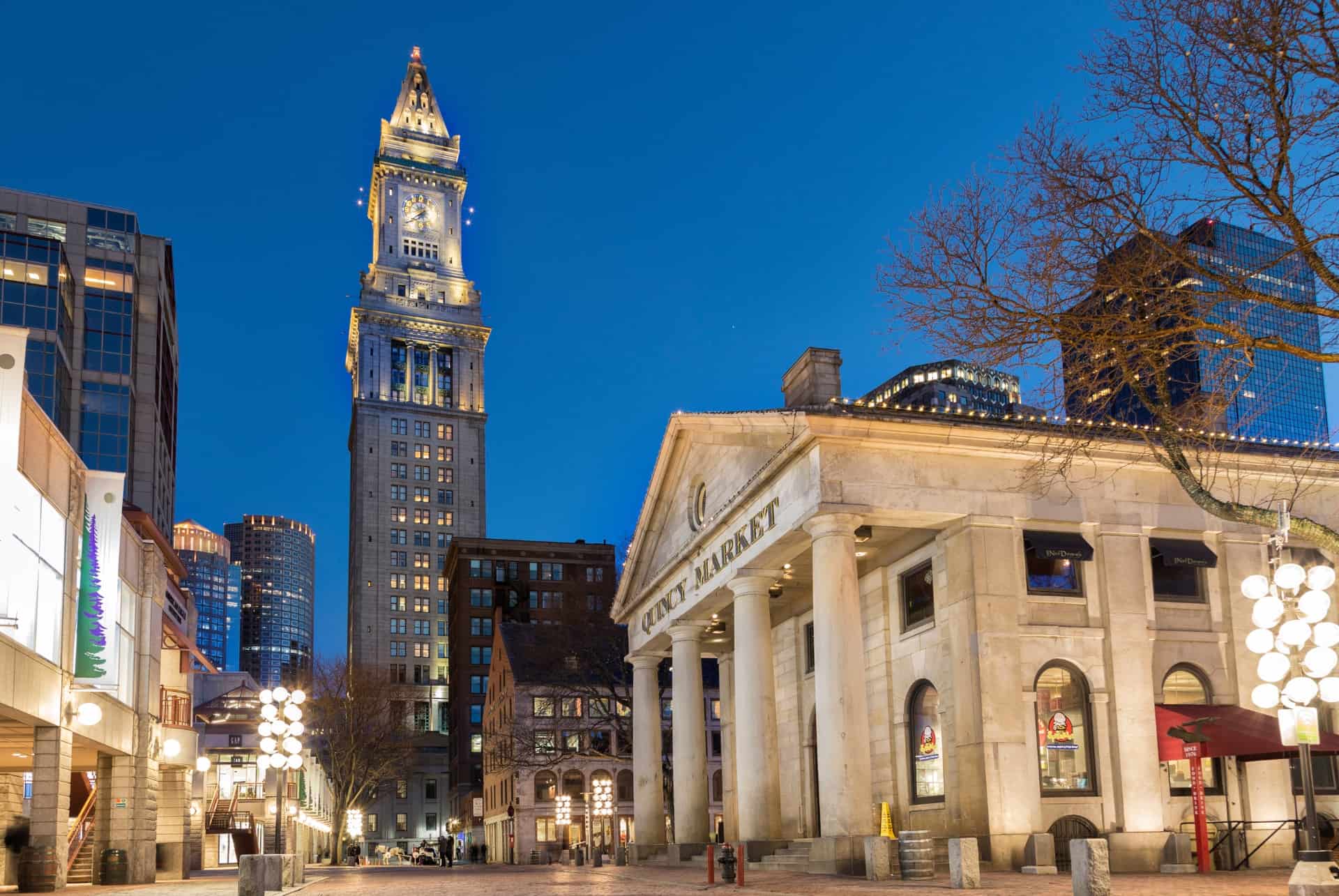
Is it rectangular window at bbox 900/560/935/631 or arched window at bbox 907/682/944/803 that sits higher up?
rectangular window at bbox 900/560/935/631

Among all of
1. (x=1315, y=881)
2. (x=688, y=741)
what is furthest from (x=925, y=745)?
(x=1315, y=881)

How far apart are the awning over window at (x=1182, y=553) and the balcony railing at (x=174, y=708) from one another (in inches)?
1246

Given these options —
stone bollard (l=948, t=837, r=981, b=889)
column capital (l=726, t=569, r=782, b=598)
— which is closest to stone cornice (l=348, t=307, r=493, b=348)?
column capital (l=726, t=569, r=782, b=598)

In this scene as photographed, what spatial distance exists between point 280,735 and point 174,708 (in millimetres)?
21436

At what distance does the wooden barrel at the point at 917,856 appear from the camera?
81.8ft

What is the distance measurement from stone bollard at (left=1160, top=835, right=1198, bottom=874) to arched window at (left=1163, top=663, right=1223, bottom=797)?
190 centimetres

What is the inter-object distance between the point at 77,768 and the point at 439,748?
117324mm

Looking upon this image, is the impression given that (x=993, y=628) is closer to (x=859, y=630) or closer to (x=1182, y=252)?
(x=859, y=630)

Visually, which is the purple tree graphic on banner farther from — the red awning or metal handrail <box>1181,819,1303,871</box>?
metal handrail <box>1181,819,1303,871</box>

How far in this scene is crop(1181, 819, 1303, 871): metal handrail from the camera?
27953 mm

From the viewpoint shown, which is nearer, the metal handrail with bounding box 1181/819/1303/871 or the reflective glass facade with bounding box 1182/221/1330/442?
the reflective glass facade with bounding box 1182/221/1330/442

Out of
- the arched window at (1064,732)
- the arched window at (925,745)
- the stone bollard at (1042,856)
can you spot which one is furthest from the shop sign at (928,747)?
the stone bollard at (1042,856)

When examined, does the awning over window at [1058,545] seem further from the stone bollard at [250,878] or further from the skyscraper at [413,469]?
the skyscraper at [413,469]

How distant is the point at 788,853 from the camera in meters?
32.5
